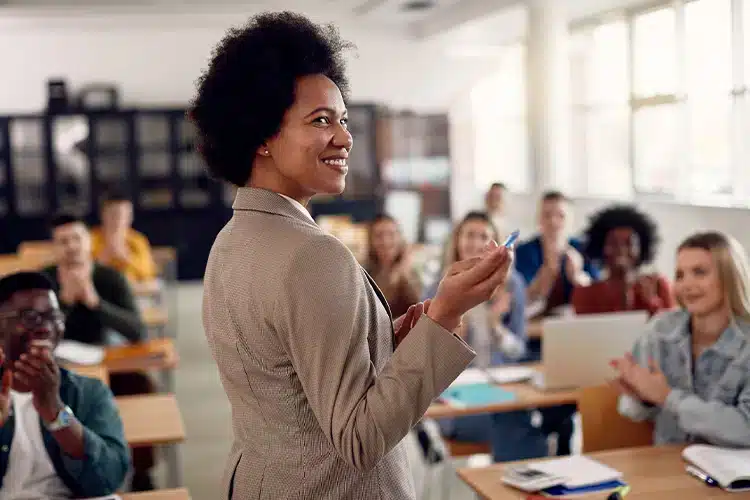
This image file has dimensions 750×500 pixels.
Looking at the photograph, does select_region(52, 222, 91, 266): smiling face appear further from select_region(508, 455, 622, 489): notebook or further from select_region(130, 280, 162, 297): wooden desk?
select_region(508, 455, 622, 489): notebook

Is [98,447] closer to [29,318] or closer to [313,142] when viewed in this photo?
[29,318]

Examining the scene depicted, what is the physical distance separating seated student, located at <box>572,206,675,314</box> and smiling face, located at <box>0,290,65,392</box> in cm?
272

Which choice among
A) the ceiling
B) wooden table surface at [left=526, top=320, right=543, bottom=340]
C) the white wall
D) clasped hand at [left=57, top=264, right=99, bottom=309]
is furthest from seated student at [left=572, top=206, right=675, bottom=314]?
the white wall

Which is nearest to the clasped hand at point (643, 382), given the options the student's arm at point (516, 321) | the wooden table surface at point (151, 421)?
the wooden table surface at point (151, 421)

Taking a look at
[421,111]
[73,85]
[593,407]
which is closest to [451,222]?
[421,111]

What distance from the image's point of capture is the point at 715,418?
266cm

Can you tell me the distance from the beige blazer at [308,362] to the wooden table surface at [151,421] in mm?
1715

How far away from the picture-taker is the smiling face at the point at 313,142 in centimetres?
133

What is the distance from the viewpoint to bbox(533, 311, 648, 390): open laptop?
141 inches

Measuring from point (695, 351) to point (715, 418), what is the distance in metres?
0.33

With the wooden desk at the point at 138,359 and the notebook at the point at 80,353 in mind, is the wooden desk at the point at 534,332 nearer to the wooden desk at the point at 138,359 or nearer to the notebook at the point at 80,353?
the wooden desk at the point at 138,359

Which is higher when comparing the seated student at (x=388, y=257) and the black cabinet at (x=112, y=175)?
the black cabinet at (x=112, y=175)

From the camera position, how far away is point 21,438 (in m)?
2.47

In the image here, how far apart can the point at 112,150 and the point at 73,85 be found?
965 mm
